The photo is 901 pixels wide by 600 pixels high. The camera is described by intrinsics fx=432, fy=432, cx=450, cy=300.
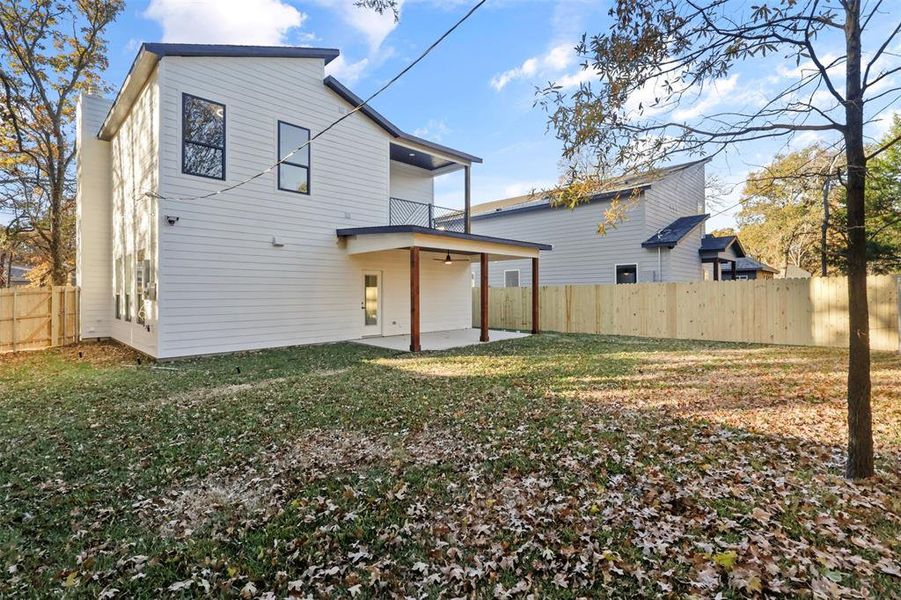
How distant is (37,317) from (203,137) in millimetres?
7219

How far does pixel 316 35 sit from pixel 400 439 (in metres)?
8.65

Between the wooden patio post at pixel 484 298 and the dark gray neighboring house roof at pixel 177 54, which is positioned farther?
the wooden patio post at pixel 484 298

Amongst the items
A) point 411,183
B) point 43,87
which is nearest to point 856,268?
point 411,183

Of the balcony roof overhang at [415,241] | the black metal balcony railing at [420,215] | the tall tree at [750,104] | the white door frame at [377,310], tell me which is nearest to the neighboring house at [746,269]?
the black metal balcony railing at [420,215]

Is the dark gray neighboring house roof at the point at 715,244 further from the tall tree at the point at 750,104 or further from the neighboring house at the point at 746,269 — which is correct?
the tall tree at the point at 750,104

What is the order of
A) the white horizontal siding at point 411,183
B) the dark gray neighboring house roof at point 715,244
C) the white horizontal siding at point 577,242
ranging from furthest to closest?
the dark gray neighboring house roof at point 715,244, the white horizontal siding at point 577,242, the white horizontal siding at point 411,183

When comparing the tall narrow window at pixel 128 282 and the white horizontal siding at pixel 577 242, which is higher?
the white horizontal siding at pixel 577 242

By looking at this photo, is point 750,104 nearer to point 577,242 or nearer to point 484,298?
point 484,298

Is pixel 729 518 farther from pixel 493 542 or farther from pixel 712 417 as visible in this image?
pixel 712 417

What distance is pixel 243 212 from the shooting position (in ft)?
32.5

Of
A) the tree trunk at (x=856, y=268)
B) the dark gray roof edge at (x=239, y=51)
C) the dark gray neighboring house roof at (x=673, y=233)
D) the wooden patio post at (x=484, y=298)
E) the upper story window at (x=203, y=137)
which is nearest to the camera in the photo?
the tree trunk at (x=856, y=268)

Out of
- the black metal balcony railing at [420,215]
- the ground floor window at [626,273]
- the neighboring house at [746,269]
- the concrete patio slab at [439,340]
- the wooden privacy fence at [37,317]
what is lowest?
the concrete patio slab at [439,340]

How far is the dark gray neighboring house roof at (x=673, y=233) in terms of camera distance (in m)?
14.7

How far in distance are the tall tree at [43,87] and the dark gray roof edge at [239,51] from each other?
29.3ft
